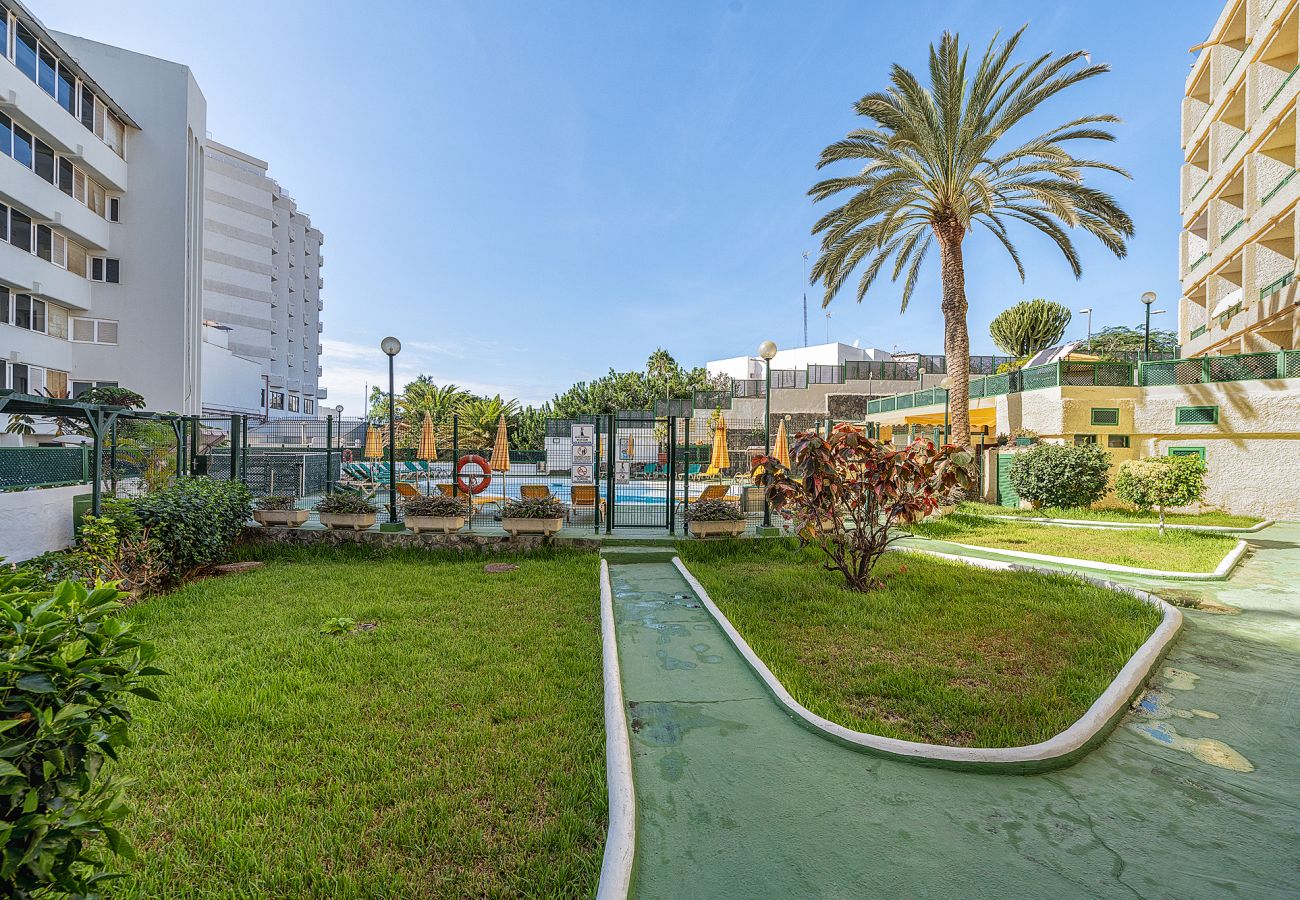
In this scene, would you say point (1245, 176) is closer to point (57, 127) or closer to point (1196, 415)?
point (1196, 415)

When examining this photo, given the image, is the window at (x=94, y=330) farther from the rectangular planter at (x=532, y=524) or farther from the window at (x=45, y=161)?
the rectangular planter at (x=532, y=524)

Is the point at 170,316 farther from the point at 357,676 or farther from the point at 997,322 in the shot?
the point at 997,322

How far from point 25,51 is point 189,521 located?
20.4m

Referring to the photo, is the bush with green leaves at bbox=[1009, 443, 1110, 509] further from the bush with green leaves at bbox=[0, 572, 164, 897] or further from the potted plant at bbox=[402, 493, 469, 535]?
the bush with green leaves at bbox=[0, 572, 164, 897]

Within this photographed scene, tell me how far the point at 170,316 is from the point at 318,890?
26.9 meters

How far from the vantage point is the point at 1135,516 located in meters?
14.8

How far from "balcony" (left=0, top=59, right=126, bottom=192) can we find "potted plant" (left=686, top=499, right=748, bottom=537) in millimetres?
23816

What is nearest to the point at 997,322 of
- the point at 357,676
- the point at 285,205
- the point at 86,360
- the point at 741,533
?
the point at 741,533

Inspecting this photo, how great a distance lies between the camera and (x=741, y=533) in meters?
10.4

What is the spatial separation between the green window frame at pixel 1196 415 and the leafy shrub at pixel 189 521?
24555 mm

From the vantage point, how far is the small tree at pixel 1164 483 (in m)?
10.9

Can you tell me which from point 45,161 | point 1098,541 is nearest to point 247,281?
point 45,161

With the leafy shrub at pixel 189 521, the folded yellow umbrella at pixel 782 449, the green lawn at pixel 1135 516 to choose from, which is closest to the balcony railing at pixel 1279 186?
the green lawn at pixel 1135 516

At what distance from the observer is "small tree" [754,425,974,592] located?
23.6ft
